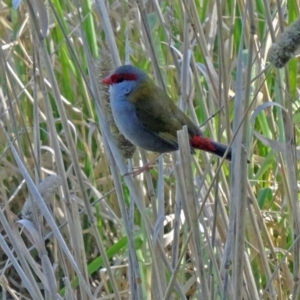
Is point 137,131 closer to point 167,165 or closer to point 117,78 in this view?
point 117,78

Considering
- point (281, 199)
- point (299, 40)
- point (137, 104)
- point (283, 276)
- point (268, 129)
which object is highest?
point (299, 40)

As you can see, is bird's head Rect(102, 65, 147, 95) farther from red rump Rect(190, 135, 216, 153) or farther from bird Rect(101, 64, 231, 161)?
red rump Rect(190, 135, 216, 153)

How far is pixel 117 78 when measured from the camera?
182 cm

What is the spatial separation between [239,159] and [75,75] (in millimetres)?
1276

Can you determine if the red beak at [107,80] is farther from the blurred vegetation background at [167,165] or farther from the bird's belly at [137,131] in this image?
the bird's belly at [137,131]

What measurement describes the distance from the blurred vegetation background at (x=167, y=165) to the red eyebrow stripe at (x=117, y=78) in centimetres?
4

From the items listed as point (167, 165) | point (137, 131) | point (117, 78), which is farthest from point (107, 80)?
point (167, 165)

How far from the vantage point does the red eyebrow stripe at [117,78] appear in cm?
166

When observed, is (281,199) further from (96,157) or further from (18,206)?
(18,206)

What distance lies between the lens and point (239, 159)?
142 cm

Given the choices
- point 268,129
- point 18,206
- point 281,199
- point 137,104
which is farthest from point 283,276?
point 18,206

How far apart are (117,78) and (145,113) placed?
23 centimetres

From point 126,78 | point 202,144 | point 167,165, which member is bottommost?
point 167,165

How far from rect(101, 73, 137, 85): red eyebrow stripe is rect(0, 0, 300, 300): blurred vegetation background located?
35mm
